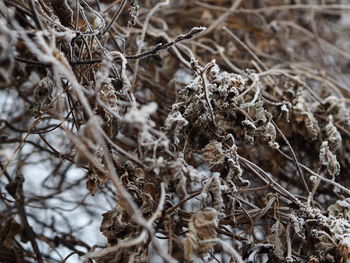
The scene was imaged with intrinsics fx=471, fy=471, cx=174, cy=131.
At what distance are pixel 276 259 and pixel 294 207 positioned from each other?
9 centimetres

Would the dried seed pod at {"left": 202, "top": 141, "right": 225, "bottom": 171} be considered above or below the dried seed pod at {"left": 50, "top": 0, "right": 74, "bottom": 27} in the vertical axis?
below

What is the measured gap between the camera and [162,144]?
1.97ft

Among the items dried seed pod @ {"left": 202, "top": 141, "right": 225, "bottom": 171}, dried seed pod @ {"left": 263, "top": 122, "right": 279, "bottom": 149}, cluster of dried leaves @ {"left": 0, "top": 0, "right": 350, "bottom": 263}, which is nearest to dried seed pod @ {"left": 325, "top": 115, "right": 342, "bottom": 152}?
cluster of dried leaves @ {"left": 0, "top": 0, "right": 350, "bottom": 263}

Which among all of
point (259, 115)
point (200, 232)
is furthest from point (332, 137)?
point (200, 232)

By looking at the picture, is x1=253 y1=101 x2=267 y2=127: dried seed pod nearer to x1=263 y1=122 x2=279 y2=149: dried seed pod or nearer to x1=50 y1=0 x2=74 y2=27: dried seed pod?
x1=263 y1=122 x2=279 y2=149: dried seed pod

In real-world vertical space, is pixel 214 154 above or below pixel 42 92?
below

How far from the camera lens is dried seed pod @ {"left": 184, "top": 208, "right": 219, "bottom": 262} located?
0.61 m

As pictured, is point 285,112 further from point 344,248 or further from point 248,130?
point 344,248

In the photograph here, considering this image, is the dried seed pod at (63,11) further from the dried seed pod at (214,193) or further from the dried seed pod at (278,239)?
the dried seed pod at (278,239)

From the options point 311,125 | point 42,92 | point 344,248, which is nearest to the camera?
point 344,248

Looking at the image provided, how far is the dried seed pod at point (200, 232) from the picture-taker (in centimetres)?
61

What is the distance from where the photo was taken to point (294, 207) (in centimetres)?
78

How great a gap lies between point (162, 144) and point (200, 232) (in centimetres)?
13

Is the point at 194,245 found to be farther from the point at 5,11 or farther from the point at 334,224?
the point at 5,11
